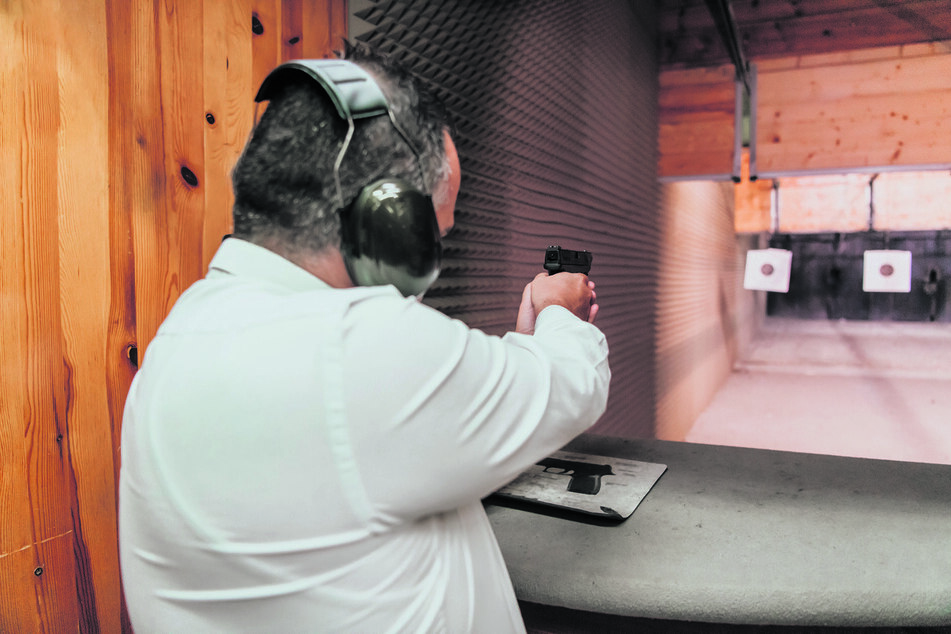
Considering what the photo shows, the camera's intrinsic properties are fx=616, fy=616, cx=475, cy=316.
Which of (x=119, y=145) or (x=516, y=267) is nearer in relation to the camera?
(x=119, y=145)

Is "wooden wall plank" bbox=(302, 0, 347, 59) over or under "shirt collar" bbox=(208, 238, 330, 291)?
over

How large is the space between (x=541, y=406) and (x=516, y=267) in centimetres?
152

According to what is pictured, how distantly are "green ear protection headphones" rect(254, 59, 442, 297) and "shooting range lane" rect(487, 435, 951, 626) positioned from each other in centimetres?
54

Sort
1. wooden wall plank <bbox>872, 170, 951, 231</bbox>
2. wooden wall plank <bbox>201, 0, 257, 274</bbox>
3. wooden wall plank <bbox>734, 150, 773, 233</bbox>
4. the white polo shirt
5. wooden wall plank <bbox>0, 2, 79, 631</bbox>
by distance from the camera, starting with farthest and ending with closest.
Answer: wooden wall plank <bbox>734, 150, 773, 233</bbox>, wooden wall plank <bbox>872, 170, 951, 231</bbox>, wooden wall plank <bbox>201, 0, 257, 274</bbox>, wooden wall plank <bbox>0, 2, 79, 631</bbox>, the white polo shirt

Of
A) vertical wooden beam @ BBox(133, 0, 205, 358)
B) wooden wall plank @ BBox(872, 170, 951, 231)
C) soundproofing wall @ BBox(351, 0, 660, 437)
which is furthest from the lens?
wooden wall plank @ BBox(872, 170, 951, 231)

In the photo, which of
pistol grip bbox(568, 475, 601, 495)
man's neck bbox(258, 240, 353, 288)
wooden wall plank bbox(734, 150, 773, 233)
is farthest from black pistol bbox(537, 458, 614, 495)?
wooden wall plank bbox(734, 150, 773, 233)

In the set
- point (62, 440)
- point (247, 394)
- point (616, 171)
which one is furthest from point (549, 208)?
point (247, 394)

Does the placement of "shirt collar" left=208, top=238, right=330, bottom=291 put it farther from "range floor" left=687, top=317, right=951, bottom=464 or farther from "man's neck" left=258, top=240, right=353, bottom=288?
"range floor" left=687, top=317, right=951, bottom=464

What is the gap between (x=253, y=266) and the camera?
63cm

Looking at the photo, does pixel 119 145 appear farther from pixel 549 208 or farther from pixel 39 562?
pixel 549 208

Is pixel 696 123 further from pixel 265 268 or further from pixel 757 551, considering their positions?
pixel 265 268

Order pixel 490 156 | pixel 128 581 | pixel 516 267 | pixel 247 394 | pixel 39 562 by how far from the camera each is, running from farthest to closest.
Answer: pixel 516 267 → pixel 490 156 → pixel 39 562 → pixel 128 581 → pixel 247 394

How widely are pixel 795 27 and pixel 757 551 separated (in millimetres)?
3105

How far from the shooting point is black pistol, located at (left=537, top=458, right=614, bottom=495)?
120cm
